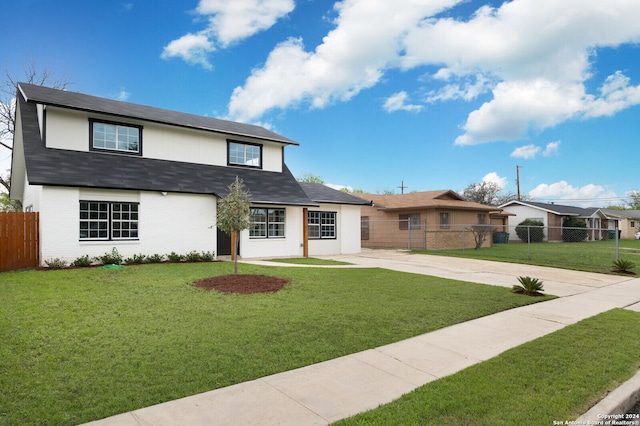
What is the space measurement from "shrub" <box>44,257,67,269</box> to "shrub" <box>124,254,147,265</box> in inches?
78.0

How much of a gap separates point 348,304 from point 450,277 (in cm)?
582

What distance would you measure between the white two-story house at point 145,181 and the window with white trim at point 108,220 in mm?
33

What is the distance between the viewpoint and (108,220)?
13914 millimetres

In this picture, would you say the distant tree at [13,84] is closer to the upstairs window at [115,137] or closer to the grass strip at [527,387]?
the upstairs window at [115,137]

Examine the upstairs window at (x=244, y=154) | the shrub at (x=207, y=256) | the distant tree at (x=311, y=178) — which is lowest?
the shrub at (x=207, y=256)

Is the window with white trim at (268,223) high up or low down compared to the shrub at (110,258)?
up

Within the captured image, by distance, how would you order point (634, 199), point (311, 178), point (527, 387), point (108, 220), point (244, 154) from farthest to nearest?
1. point (634, 199)
2. point (311, 178)
3. point (244, 154)
4. point (108, 220)
5. point (527, 387)

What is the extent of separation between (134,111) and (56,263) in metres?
7.92

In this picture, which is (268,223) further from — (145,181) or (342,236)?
(145,181)

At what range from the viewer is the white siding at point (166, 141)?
14328 millimetres

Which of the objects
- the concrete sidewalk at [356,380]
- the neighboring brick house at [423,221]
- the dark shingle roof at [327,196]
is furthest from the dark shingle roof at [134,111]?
the concrete sidewalk at [356,380]

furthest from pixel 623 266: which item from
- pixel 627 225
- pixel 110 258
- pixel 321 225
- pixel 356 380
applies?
pixel 627 225

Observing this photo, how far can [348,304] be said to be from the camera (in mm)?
7621

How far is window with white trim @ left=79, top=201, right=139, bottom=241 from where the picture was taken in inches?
530
